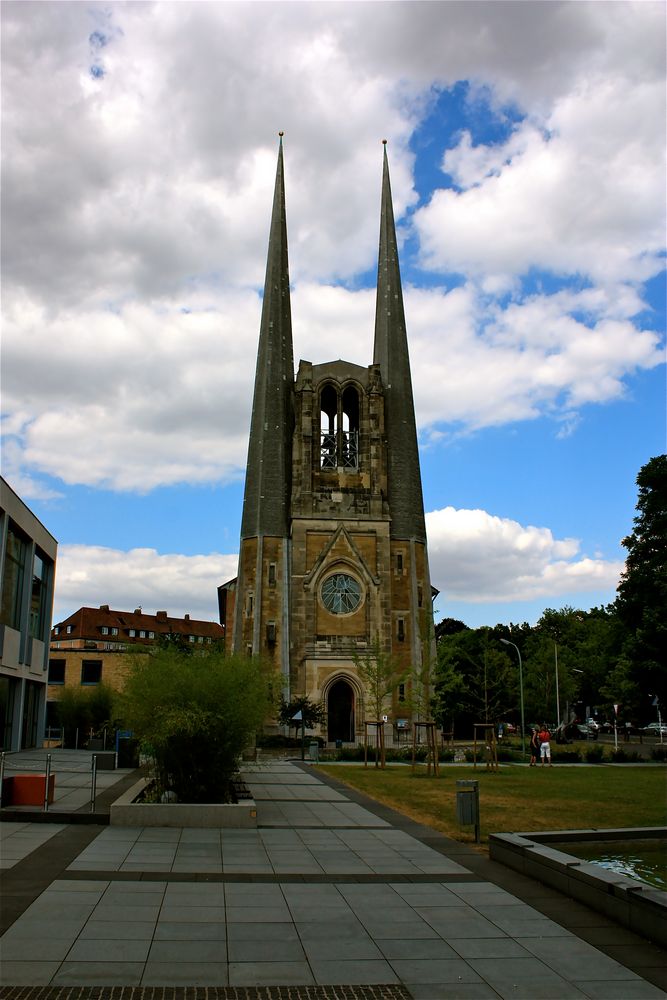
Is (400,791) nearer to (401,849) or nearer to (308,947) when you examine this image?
(401,849)

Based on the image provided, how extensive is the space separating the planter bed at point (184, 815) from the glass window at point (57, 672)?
58068 millimetres

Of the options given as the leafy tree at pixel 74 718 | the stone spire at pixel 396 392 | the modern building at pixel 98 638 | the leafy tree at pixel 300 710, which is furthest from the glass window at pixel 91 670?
the stone spire at pixel 396 392

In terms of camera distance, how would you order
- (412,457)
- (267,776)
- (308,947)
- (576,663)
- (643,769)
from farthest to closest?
(576,663)
(412,457)
(643,769)
(267,776)
(308,947)

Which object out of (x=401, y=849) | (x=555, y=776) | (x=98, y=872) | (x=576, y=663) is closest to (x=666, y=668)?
(x=555, y=776)

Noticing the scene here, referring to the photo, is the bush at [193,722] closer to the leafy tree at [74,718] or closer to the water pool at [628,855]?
the water pool at [628,855]

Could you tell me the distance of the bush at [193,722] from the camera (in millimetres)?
15992

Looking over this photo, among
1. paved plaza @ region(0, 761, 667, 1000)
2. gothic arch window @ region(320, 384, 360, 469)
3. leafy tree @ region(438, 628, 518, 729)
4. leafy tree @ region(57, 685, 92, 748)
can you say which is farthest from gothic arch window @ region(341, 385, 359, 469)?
paved plaza @ region(0, 761, 667, 1000)

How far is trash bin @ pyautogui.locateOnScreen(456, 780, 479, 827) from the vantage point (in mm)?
14609

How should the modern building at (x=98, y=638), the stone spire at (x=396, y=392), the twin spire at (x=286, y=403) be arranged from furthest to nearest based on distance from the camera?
the modern building at (x=98, y=638) → the stone spire at (x=396, y=392) → the twin spire at (x=286, y=403)

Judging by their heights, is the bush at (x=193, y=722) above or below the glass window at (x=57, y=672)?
below

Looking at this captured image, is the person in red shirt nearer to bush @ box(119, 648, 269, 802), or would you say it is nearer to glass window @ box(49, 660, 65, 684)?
bush @ box(119, 648, 269, 802)

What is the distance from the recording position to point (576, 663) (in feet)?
283

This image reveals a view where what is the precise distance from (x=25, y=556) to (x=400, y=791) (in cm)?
2242

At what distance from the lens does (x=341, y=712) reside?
5681 cm
